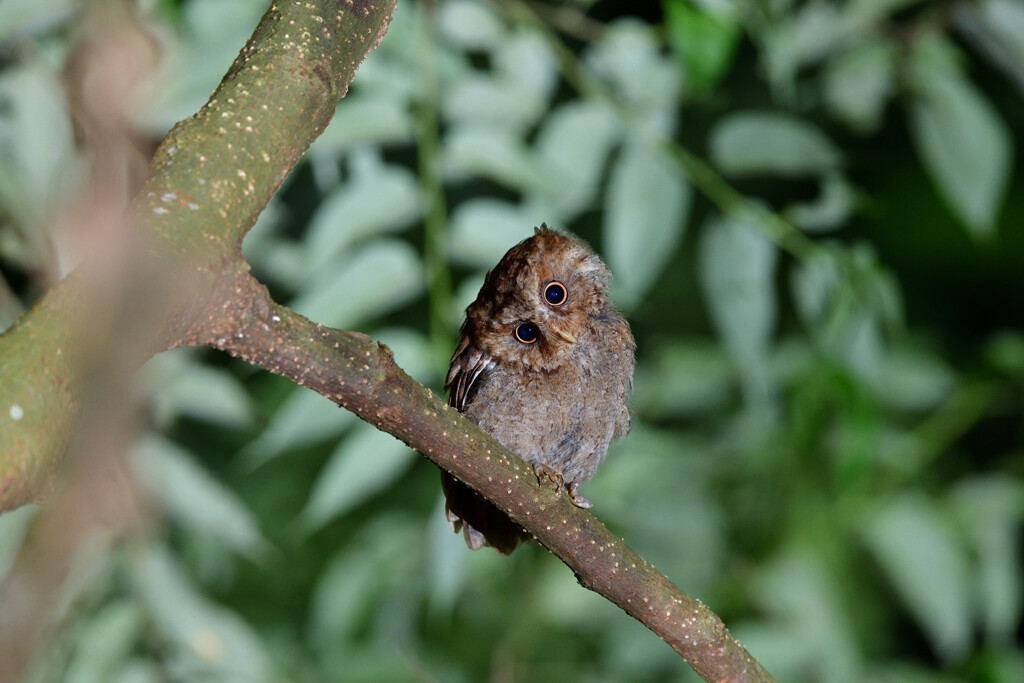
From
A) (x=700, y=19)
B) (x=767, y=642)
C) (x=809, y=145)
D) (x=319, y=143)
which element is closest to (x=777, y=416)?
(x=767, y=642)

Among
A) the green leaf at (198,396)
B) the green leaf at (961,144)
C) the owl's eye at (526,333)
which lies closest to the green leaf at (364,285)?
the green leaf at (198,396)

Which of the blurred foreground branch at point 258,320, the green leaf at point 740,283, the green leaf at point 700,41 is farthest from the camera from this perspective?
the green leaf at point 740,283

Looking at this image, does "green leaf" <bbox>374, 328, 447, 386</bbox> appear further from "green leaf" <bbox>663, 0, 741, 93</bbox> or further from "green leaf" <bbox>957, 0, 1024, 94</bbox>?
"green leaf" <bbox>957, 0, 1024, 94</bbox>

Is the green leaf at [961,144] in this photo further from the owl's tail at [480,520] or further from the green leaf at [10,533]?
the green leaf at [10,533]

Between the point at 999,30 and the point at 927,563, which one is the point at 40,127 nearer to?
the point at 999,30

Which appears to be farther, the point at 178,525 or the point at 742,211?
the point at 178,525

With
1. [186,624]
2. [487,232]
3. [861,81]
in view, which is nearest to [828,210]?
[861,81]

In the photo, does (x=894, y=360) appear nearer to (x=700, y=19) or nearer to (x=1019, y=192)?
(x=1019, y=192)
